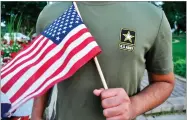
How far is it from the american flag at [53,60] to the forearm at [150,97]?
0.24 metres

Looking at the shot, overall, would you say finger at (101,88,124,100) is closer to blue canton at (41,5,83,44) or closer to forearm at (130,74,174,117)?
forearm at (130,74,174,117)

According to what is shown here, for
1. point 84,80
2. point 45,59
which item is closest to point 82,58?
point 84,80

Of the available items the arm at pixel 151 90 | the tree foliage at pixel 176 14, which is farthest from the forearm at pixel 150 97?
the tree foliage at pixel 176 14

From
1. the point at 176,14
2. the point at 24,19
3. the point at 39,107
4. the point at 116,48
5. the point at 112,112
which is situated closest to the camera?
the point at 112,112

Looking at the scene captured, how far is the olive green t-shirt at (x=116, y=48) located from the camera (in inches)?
44.2

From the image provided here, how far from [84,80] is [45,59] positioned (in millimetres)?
216

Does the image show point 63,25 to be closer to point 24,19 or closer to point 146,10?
point 146,10

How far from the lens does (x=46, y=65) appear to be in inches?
49.1

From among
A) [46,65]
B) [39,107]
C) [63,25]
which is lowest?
[39,107]

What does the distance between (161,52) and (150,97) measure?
0.60 ft

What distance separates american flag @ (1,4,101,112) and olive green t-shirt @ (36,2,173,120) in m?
0.04

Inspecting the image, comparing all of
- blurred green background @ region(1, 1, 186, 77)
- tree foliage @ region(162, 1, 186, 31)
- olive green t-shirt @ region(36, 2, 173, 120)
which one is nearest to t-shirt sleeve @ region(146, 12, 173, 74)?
olive green t-shirt @ region(36, 2, 173, 120)

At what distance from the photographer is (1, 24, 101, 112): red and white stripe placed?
45.6 inches

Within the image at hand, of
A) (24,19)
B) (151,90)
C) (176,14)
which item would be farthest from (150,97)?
(176,14)
